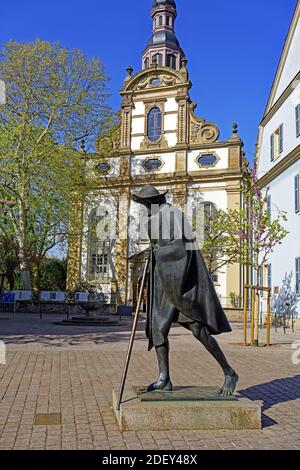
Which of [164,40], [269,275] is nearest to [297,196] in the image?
[269,275]

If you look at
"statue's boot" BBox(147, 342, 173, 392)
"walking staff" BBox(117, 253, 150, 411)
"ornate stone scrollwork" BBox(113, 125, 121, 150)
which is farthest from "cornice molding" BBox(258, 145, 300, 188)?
"statue's boot" BBox(147, 342, 173, 392)

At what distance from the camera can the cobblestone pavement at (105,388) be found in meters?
4.44

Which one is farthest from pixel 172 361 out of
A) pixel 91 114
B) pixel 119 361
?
pixel 91 114

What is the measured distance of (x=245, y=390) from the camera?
7.12 metres

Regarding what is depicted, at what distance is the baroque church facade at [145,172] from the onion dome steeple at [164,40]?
15624mm

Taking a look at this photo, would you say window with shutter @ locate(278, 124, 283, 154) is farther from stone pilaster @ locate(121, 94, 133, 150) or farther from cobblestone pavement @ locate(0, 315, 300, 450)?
stone pilaster @ locate(121, 94, 133, 150)

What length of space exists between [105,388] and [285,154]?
57.4 ft

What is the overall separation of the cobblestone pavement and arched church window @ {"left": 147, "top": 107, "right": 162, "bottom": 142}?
23977 millimetres

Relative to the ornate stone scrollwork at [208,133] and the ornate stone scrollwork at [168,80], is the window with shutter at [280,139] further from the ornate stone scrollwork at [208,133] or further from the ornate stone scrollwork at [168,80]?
the ornate stone scrollwork at [168,80]

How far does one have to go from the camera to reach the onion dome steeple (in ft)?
172

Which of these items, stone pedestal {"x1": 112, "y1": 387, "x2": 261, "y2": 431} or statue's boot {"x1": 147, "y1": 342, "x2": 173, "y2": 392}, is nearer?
stone pedestal {"x1": 112, "y1": 387, "x2": 261, "y2": 431}

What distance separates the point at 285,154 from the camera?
72.5 feet

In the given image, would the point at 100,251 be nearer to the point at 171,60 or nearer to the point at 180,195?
the point at 180,195

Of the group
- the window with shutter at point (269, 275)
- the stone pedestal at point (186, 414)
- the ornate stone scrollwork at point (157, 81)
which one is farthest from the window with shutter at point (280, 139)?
the stone pedestal at point (186, 414)
